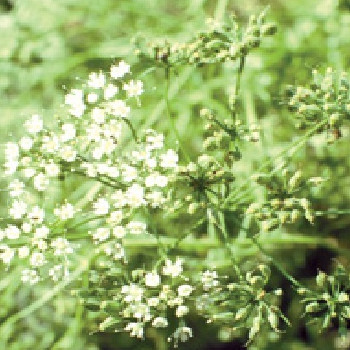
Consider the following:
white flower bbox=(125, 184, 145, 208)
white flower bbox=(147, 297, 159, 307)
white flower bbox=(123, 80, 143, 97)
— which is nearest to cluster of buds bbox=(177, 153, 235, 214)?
white flower bbox=(125, 184, 145, 208)

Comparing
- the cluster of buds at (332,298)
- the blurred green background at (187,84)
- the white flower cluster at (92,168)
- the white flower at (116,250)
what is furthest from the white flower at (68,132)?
the blurred green background at (187,84)

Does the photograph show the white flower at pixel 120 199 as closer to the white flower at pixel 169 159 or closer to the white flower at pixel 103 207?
the white flower at pixel 103 207

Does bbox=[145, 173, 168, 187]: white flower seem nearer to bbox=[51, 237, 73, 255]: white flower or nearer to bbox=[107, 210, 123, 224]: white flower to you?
bbox=[107, 210, 123, 224]: white flower

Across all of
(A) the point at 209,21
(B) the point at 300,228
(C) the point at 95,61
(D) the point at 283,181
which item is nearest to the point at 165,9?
(C) the point at 95,61

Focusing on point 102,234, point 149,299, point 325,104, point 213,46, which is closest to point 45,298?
point 102,234

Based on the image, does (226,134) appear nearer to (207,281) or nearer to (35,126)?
(207,281)
